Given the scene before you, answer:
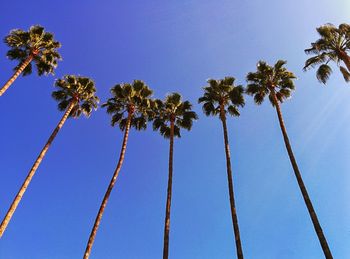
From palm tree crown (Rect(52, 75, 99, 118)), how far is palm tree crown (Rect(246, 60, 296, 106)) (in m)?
16.3

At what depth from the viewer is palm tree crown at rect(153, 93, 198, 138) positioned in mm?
31828

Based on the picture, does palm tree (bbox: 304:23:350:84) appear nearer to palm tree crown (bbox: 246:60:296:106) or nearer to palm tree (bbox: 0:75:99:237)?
palm tree crown (bbox: 246:60:296:106)

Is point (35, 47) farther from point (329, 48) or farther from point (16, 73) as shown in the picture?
point (329, 48)

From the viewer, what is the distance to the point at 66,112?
102 ft

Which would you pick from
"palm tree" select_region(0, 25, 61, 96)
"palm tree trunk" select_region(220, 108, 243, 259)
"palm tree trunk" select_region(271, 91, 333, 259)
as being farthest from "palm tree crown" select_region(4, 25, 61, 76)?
"palm tree trunk" select_region(271, 91, 333, 259)

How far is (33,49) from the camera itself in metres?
30.9

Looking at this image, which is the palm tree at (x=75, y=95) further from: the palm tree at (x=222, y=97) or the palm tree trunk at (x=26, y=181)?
the palm tree at (x=222, y=97)

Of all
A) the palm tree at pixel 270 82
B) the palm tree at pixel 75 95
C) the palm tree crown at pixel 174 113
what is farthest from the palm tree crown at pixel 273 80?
the palm tree at pixel 75 95

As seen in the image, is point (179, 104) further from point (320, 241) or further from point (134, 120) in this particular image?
point (320, 241)

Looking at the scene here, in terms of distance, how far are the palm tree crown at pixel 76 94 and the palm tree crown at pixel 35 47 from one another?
2.10 metres

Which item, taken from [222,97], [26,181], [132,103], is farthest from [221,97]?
[26,181]

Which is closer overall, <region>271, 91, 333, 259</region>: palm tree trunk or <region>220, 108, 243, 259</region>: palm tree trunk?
<region>271, 91, 333, 259</region>: palm tree trunk

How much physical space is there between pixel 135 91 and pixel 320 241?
2013cm

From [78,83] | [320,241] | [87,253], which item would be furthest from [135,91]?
[320,241]
